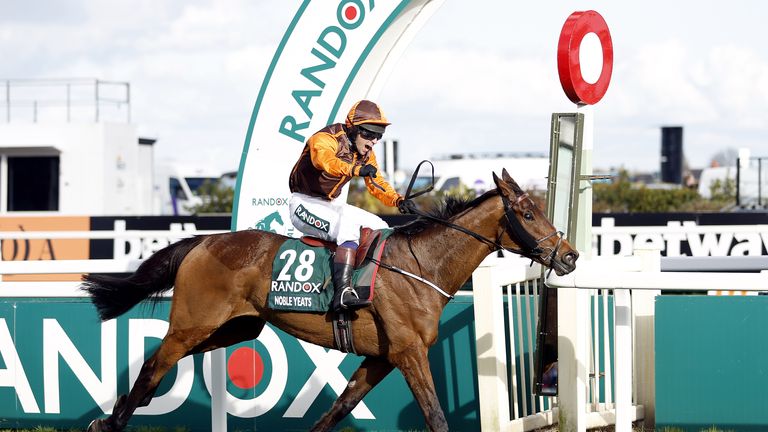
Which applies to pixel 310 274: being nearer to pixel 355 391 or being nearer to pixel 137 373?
pixel 355 391

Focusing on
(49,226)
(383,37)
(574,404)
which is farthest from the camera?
(49,226)

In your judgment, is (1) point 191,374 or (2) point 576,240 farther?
(1) point 191,374

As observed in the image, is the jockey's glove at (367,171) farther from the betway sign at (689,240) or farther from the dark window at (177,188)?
the dark window at (177,188)

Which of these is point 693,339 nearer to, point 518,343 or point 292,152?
point 518,343

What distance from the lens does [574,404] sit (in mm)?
5160

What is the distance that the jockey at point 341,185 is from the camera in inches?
203

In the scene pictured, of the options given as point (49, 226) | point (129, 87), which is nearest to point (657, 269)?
point (49, 226)

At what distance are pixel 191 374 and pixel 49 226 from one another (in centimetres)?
976

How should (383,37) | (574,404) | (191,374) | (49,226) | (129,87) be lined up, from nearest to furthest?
(574,404), (191,374), (383,37), (49,226), (129,87)

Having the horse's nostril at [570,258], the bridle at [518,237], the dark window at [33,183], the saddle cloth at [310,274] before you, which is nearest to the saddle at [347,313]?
the saddle cloth at [310,274]

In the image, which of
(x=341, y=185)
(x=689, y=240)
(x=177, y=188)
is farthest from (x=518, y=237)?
(x=177, y=188)

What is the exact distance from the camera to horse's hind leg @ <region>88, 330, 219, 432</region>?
17.9ft

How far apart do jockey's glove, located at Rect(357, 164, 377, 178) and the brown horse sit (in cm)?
40

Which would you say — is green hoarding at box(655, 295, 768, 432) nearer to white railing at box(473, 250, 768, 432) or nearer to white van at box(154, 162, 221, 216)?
white railing at box(473, 250, 768, 432)
